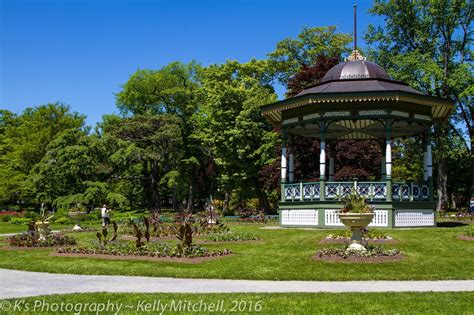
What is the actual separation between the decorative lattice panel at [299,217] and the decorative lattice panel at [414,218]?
11.6ft

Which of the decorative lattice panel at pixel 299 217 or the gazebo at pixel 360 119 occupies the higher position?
the gazebo at pixel 360 119

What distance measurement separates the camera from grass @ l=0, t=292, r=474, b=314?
855cm

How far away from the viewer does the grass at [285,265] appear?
1267cm

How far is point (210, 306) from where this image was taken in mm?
8859

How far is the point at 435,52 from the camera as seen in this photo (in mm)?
43750

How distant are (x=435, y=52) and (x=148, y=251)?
34.9m

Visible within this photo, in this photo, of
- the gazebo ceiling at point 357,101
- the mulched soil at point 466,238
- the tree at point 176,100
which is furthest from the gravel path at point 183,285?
the tree at point 176,100

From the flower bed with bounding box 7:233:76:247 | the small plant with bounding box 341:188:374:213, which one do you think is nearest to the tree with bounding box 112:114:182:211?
the flower bed with bounding box 7:233:76:247

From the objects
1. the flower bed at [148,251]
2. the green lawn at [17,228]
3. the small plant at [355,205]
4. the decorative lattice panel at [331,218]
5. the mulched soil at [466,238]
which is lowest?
the green lawn at [17,228]

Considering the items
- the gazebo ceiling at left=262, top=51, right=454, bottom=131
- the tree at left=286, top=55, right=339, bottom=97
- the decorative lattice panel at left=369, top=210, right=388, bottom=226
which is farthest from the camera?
the tree at left=286, top=55, right=339, bottom=97

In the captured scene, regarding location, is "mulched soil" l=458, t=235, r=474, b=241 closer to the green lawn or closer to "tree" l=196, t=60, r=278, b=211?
"tree" l=196, t=60, r=278, b=211

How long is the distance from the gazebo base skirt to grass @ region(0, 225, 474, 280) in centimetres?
436

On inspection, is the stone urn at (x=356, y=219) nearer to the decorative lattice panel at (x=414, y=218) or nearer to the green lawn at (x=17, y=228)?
the decorative lattice panel at (x=414, y=218)

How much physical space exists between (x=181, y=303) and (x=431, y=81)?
37.0 metres
